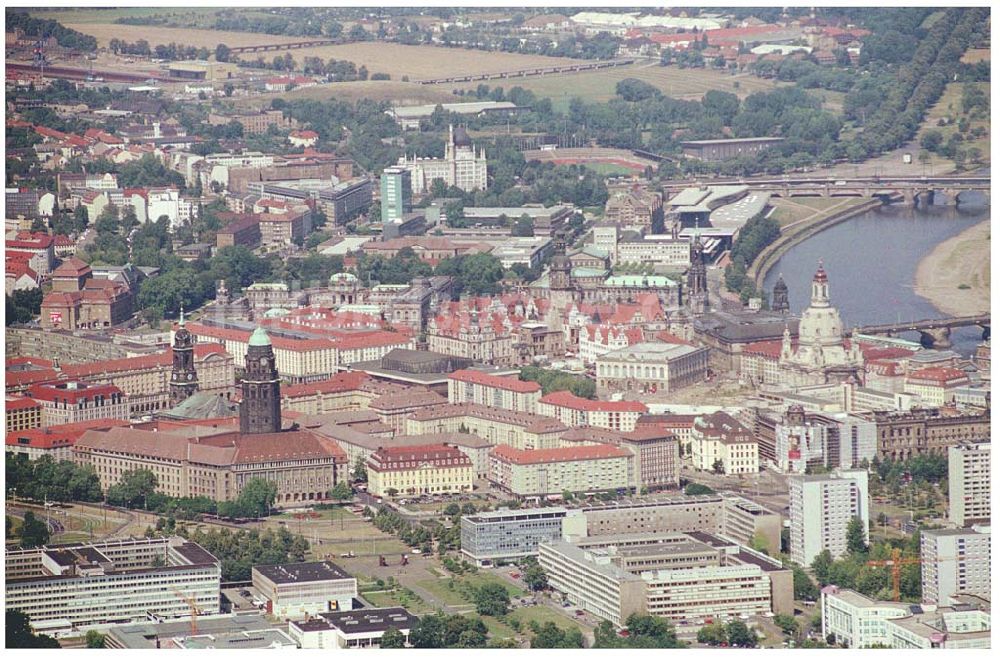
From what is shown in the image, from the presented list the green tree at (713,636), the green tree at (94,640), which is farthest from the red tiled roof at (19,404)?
the green tree at (713,636)

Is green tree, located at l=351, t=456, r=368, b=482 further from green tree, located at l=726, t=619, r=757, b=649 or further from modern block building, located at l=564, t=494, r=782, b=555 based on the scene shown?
green tree, located at l=726, t=619, r=757, b=649

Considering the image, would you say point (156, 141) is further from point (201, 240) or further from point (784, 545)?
point (784, 545)

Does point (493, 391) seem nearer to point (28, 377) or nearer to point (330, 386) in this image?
point (330, 386)

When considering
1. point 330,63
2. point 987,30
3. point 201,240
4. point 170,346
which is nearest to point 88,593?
point 170,346

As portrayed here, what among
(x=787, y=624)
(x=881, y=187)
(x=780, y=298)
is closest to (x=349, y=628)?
(x=787, y=624)

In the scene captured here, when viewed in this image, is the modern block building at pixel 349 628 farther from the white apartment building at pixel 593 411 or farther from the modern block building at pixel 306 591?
the white apartment building at pixel 593 411

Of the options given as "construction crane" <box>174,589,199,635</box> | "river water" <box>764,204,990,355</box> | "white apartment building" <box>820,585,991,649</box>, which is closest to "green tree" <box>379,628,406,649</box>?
"construction crane" <box>174,589,199,635</box>
